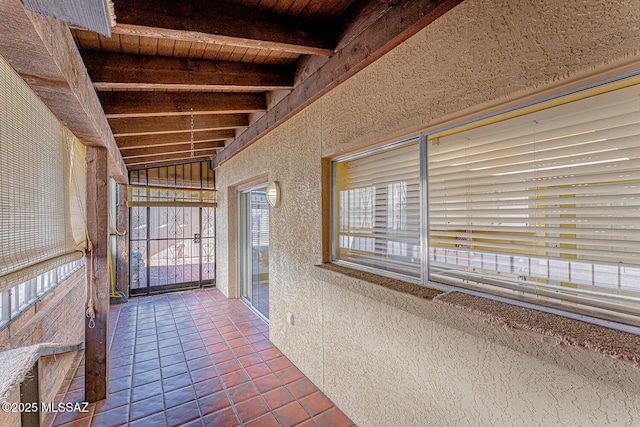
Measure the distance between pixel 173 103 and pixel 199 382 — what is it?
2.89 meters

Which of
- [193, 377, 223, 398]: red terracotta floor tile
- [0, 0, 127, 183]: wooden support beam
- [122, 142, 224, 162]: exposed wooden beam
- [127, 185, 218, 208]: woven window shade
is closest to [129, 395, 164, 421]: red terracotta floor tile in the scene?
[193, 377, 223, 398]: red terracotta floor tile

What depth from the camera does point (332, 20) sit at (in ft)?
6.98

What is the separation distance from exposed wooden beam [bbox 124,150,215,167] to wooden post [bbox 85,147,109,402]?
9.12ft

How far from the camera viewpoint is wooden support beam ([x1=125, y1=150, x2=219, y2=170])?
18.4 ft

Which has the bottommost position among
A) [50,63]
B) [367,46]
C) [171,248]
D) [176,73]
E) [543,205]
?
[171,248]

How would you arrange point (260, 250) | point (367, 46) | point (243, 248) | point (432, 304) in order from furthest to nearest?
point (243, 248) → point (260, 250) → point (367, 46) → point (432, 304)

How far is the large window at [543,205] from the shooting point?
1119 millimetres

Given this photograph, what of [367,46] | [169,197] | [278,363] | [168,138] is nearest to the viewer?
[367,46]

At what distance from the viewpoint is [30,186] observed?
66.7 inches

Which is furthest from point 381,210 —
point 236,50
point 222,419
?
point 222,419

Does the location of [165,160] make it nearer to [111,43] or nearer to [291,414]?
[111,43]

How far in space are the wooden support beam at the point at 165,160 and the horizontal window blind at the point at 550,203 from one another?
5347 millimetres

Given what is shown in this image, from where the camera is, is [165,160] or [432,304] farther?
[165,160]

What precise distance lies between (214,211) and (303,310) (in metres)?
4.38
